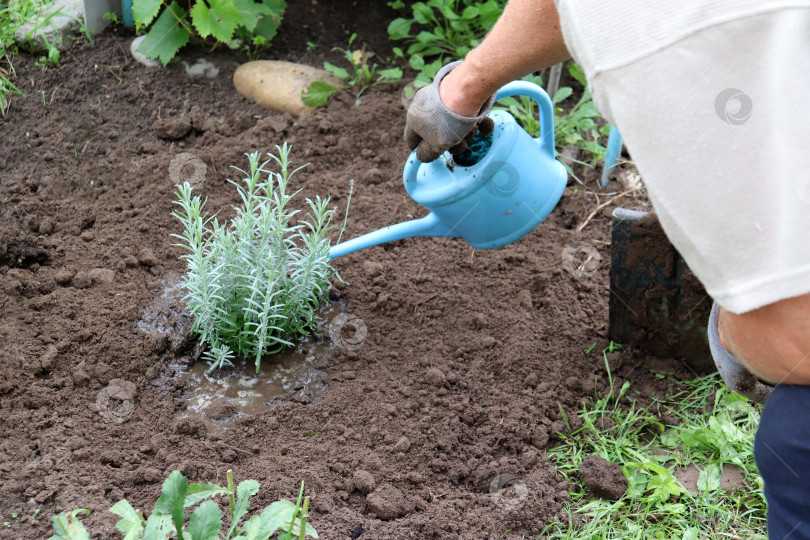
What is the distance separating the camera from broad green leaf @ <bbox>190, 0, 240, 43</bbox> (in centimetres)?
341

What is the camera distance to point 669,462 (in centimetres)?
221

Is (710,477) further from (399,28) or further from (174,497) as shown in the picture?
(399,28)

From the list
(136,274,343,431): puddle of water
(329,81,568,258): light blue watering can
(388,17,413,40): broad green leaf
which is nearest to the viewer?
(329,81,568,258): light blue watering can

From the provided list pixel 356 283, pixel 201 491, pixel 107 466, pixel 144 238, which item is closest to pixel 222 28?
pixel 144 238

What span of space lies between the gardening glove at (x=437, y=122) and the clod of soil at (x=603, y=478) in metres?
0.97

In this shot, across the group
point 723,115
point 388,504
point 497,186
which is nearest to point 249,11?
point 497,186

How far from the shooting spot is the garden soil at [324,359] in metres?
2.02

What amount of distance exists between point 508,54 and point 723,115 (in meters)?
0.68

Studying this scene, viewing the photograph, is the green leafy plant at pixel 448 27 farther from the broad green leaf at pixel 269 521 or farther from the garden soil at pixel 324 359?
the broad green leaf at pixel 269 521

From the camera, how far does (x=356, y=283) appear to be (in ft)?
8.91

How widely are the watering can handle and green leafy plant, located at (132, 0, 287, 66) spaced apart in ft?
5.92

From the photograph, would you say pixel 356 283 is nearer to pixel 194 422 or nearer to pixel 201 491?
pixel 194 422

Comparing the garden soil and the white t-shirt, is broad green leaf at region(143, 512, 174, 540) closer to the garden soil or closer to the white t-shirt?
the garden soil

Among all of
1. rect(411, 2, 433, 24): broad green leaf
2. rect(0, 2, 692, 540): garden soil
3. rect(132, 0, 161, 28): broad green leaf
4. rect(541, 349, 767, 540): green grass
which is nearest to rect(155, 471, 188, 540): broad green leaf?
rect(0, 2, 692, 540): garden soil
